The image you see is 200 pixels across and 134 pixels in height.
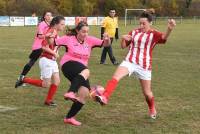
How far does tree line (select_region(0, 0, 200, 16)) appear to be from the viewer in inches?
2864

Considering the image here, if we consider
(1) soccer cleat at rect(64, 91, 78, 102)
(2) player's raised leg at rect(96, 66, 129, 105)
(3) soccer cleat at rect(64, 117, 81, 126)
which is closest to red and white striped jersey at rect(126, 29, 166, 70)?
(2) player's raised leg at rect(96, 66, 129, 105)

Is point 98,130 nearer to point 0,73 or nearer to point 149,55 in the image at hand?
point 149,55

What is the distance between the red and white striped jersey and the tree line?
64592mm

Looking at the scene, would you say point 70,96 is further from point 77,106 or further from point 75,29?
point 75,29

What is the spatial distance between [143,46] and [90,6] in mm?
76448

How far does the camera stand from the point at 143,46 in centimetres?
813

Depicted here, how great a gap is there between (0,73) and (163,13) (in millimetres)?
87433

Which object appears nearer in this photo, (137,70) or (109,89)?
(109,89)

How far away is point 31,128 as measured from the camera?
296 inches

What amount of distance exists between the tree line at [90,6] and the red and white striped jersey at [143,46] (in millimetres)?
64592

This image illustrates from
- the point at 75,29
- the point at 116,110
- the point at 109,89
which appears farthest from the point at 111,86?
the point at 116,110

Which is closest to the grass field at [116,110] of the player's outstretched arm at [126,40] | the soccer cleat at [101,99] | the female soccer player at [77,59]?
the female soccer player at [77,59]

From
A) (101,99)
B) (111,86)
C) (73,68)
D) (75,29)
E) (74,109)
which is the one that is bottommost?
(74,109)

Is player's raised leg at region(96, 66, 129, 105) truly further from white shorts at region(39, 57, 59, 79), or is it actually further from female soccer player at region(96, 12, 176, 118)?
white shorts at region(39, 57, 59, 79)
